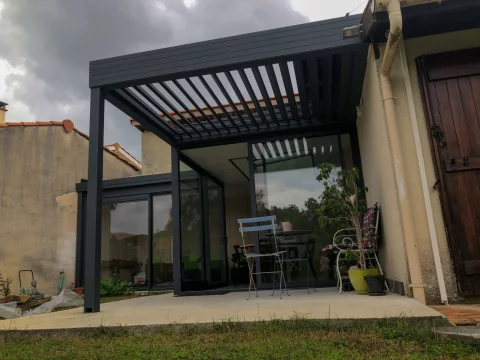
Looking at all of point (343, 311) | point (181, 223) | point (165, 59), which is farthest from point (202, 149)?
point (343, 311)

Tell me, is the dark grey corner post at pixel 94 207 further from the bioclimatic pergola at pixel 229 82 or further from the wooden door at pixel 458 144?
the wooden door at pixel 458 144

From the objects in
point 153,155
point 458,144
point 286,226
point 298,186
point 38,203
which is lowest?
point 286,226

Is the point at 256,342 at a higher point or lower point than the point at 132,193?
lower

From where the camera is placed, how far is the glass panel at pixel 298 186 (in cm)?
519

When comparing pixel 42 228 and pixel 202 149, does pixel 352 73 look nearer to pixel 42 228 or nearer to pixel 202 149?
pixel 202 149

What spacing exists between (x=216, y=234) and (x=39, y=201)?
4042 millimetres

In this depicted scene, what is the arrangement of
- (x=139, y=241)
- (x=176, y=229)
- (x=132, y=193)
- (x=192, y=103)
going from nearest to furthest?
(x=192, y=103)
(x=176, y=229)
(x=139, y=241)
(x=132, y=193)

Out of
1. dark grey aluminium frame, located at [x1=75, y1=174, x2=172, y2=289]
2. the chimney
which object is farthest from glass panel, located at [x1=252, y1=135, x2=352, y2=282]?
the chimney

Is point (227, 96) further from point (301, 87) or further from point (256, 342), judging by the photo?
point (256, 342)

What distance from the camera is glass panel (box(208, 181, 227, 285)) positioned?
663 cm

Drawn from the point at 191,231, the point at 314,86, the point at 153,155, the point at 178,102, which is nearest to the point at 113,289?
the point at 191,231

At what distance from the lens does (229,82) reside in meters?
→ 4.08

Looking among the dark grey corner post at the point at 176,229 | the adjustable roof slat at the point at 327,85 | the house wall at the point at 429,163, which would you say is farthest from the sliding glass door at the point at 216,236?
the house wall at the point at 429,163

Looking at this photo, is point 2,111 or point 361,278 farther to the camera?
Result: point 2,111
